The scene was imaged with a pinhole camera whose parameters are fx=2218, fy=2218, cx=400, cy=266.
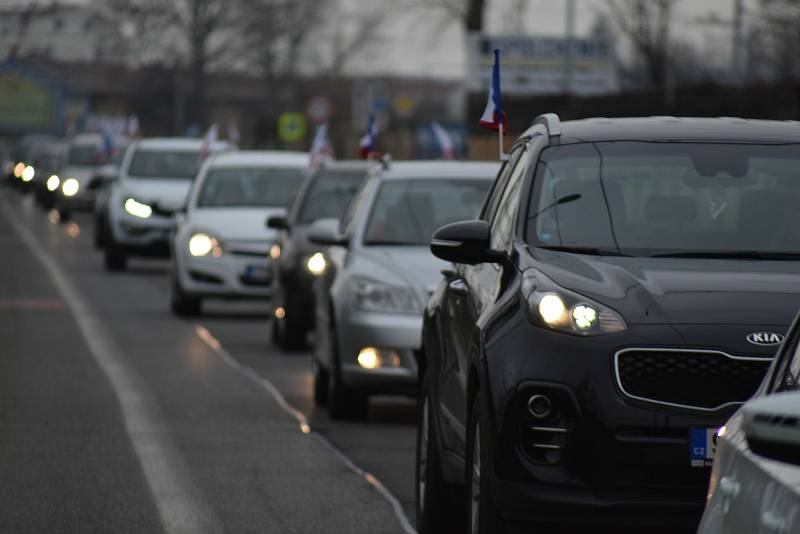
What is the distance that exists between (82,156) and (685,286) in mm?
46844

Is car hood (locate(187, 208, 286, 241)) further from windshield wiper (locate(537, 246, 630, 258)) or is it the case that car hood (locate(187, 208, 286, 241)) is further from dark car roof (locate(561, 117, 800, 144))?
windshield wiper (locate(537, 246, 630, 258))

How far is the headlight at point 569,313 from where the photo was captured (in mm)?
6602

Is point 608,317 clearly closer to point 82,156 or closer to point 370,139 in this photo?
point 370,139

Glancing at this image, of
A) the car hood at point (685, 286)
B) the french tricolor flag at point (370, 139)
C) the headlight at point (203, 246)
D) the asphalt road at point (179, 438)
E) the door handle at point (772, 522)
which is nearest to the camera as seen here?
the door handle at point (772, 522)

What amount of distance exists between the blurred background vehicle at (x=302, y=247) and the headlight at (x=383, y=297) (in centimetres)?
453

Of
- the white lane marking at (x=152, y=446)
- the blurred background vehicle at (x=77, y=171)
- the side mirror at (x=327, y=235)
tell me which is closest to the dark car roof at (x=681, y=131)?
the white lane marking at (x=152, y=446)

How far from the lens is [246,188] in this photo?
77.9 ft

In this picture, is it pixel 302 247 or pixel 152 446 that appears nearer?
pixel 152 446

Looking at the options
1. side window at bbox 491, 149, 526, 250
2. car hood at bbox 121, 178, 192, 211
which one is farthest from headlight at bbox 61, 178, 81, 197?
side window at bbox 491, 149, 526, 250

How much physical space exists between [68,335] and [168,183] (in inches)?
493

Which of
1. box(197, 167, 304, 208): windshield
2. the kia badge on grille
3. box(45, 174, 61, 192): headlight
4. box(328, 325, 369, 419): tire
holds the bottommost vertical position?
box(45, 174, 61, 192): headlight

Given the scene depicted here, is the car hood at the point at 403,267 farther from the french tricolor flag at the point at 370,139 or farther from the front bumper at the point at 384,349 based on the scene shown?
the french tricolor flag at the point at 370,139

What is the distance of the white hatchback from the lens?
22.3 metres

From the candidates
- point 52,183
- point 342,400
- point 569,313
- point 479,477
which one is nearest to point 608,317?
point 569,313
